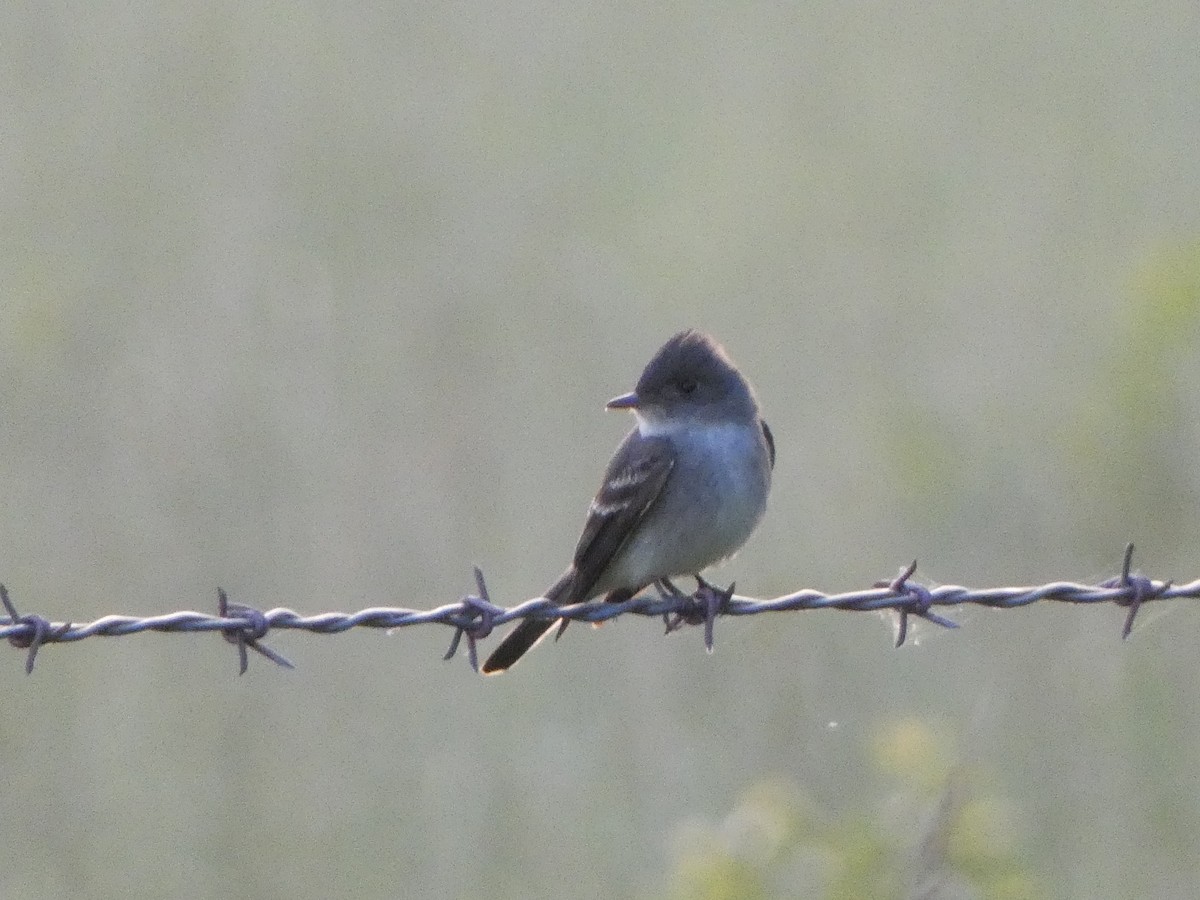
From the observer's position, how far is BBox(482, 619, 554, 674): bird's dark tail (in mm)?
5488

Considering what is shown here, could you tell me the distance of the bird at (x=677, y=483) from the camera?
5.86m

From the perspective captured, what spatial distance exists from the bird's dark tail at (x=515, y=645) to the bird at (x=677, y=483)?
346 mm

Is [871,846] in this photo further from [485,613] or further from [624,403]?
[624,403]

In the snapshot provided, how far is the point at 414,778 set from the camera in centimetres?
600

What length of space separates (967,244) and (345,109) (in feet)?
10.2

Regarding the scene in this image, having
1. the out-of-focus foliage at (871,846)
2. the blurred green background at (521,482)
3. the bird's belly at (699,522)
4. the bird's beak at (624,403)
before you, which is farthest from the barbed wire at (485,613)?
the bird's beak at (624,403)

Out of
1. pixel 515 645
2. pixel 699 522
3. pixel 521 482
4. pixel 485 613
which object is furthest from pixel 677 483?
pixel 485 613

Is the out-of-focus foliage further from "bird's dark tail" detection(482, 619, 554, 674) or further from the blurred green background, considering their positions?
"bird's dark tail" detection(482, 619, 554, 674)

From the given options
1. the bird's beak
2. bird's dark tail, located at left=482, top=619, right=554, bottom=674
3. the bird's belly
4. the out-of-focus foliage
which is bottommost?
the out-of-focus foliage

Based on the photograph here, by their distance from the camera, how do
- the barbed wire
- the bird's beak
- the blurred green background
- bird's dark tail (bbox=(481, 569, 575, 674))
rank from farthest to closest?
1. the bird's beak
2. the blurred green background
3. bird's dark tail (bbox=(481, 569, 575, 674))
4. the barbed wire

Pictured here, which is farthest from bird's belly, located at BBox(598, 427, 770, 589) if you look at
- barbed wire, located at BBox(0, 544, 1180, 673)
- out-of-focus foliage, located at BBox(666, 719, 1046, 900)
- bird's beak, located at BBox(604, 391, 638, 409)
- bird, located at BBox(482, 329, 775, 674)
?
barbed wire, located at BBox(0, 544, 1180, 673)

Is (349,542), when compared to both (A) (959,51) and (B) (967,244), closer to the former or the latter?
(B) (967,244)

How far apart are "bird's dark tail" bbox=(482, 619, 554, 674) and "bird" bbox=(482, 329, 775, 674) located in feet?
1.14

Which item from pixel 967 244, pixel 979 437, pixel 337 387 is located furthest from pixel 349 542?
pixel 967 244
